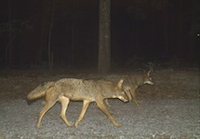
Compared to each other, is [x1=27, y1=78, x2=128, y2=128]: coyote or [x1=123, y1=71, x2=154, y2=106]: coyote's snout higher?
[x1=27, y1=78, x2=128, y2=128]: coyote

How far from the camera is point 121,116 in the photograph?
9.34 metres

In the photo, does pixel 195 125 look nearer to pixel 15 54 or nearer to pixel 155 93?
pixel 155 93

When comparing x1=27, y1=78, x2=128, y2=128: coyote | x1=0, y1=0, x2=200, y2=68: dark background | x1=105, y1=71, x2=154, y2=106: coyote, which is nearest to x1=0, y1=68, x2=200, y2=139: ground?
x1=105, y1=71, x2=154, y2=106: coyote

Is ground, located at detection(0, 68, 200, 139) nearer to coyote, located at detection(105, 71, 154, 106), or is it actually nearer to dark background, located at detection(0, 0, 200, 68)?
coyote, located at detection(105, 71, 154, 106)

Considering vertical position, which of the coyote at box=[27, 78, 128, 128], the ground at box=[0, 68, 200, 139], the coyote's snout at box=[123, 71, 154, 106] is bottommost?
the ground at box=[0, 68, 200, 139]

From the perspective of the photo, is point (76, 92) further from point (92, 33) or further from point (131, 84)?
point (92, 33)

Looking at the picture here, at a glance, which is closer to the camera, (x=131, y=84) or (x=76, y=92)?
(x=76, y=92)

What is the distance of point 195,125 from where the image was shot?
823cm

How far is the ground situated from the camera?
728 centimetres

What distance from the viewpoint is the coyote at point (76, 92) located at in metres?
7.67

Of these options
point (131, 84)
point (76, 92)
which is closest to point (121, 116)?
point (76, 92)

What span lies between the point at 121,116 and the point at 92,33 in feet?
140

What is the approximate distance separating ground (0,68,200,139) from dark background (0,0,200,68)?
9.05 m

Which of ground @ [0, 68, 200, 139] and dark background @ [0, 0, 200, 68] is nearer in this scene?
ground @ [0, 68, 200, 139]
